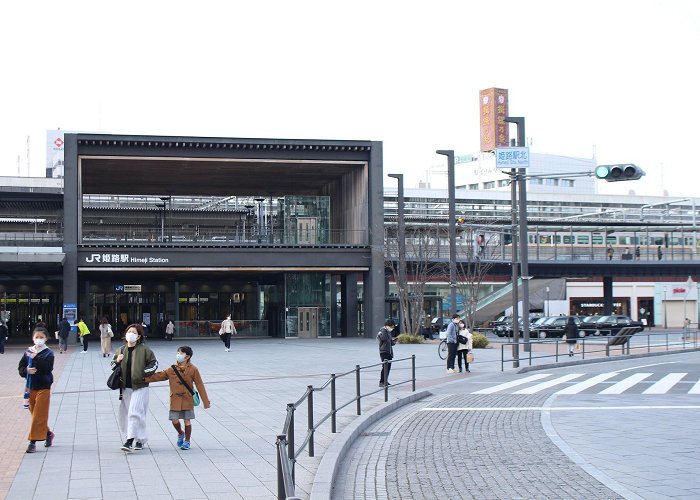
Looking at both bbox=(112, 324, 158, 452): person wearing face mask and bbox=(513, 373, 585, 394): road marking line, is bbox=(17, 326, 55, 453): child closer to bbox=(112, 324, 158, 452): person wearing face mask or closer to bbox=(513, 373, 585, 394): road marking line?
bbox=(112, 324, 158, 452): person wearing face mask

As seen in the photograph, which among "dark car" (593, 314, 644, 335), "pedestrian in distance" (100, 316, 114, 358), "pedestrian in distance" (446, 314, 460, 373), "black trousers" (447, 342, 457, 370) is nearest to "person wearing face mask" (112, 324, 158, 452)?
"pedestrian in distance" (446, 314, 460, 373)

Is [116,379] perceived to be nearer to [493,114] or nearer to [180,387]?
[180,387]

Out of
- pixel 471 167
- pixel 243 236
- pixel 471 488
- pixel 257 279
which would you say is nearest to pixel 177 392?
pixel 471 488

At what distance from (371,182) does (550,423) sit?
3685 cm

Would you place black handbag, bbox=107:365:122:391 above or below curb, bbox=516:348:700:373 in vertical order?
above

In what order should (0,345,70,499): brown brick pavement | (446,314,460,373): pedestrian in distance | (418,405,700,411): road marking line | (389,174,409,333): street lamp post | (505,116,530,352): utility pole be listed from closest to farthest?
(0,345,70,499): brown brick pavement < (418,405,700,411): road marking line < (446,314,460,373): pedestrian in distance < (505,116,530,352): utility pole < (389,174,409,333): street lamp post

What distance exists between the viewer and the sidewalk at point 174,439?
988 cm

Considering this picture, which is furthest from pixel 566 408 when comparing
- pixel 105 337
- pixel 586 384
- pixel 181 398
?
pixel 105 337

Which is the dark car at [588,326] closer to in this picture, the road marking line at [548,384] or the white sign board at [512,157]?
the white sign board at [512,157]

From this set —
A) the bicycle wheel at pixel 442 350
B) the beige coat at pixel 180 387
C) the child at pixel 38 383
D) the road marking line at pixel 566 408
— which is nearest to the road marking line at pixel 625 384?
the road marking line at pixel 566 408

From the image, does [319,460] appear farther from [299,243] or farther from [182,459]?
[299,243]

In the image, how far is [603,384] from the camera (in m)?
24.1

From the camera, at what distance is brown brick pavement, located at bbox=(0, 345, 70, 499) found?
10.8 m

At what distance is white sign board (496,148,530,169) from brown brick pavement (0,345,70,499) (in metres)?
15.9
